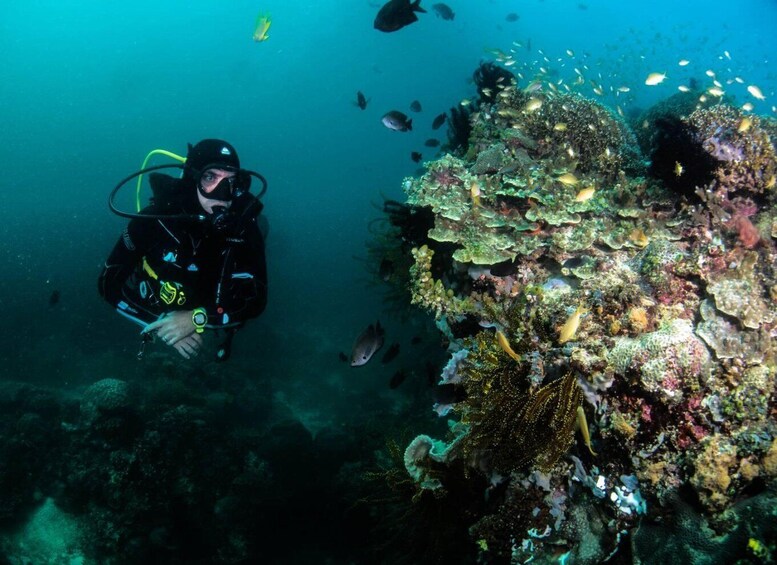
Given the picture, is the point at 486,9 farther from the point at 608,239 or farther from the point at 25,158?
the point at 608,239

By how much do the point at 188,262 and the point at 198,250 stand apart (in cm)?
20

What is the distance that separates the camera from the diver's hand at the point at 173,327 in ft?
14.0

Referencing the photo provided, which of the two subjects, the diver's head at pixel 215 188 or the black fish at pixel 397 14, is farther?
the black fish at pixel 397 14

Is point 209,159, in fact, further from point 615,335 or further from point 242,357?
point 242,357

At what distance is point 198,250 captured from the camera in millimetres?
4805

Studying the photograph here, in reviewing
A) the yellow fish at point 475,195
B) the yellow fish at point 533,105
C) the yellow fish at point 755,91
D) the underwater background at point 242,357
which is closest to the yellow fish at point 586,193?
the yellow fish at point 475,195

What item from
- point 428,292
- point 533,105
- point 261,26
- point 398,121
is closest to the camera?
point 428,292

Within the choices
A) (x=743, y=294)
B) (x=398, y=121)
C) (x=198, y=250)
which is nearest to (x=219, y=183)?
(x=198, y=250)

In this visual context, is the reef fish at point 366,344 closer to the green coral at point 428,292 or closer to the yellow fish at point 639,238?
the green coral at point 428,292

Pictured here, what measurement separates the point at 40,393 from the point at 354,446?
9115 mm

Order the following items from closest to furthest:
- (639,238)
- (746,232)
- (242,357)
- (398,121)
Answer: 1. (746,232)
2. (639,238)
3. (398,121)
4. (242,357)

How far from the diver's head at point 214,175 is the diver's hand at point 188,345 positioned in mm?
1465

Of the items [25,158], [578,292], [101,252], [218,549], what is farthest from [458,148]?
[25,158]

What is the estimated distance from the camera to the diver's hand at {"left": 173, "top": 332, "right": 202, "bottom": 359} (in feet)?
14.5
